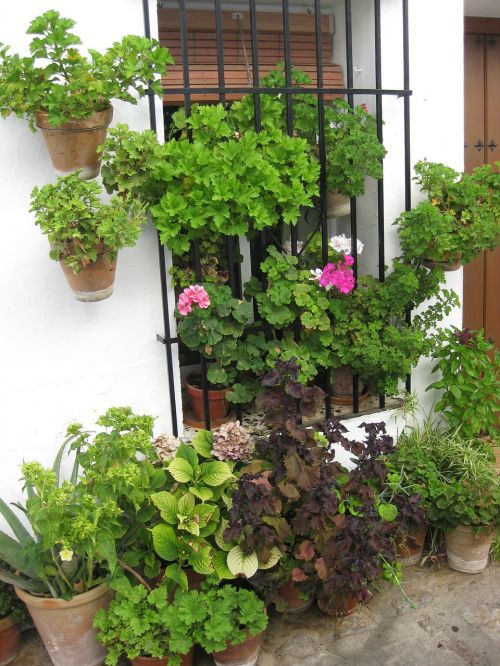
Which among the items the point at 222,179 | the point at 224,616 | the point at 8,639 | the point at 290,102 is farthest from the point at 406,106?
the point at 8,639

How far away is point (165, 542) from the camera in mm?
3189

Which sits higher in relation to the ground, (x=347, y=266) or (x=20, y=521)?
(x=347, y=266)

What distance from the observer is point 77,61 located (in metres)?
3.05

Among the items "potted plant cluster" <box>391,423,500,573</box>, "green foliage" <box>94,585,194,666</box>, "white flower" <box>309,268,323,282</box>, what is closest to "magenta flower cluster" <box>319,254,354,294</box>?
"white flower" <box>309,268,323,282</box>

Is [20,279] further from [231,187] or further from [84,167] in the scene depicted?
[231,187]

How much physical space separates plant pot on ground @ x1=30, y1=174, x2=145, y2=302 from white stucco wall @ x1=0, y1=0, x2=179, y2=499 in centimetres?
25

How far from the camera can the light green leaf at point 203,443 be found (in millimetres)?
3515

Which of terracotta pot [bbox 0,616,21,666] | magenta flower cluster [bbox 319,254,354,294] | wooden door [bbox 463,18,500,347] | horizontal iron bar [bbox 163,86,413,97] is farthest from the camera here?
wooden door [bbox 463,18,500,347]

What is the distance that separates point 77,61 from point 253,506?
204 centimetres

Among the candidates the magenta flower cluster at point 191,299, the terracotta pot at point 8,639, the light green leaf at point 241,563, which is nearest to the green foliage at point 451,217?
the magenta flower cluster at point 191,299

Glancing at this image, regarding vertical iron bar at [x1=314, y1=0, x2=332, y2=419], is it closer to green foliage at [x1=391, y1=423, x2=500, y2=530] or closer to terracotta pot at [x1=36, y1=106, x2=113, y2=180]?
green foliage at [x1=391, y1=423, x2=500, y2=530]

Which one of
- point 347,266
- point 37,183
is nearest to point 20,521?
point 37,183

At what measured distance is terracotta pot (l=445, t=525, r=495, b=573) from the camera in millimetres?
3770

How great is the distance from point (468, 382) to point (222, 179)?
182 cm
